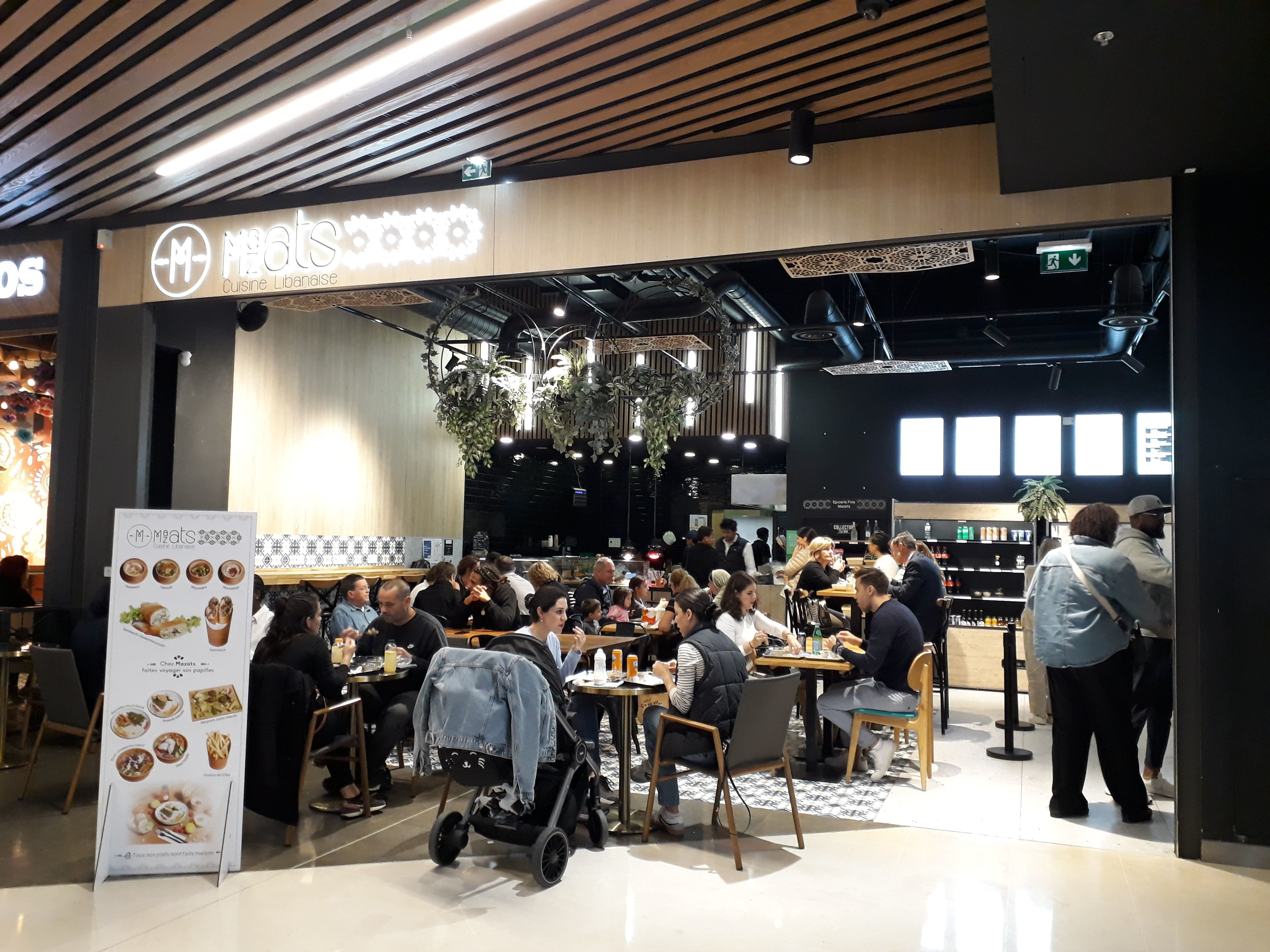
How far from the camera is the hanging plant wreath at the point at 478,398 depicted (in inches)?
281

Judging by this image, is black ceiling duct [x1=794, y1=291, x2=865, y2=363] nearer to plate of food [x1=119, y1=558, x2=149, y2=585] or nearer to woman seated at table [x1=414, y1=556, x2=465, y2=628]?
woman seated at table [x1=414, y1=556, x2=465, y2=628]

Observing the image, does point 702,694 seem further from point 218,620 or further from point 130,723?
point 130,723

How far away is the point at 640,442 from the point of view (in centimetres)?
1784

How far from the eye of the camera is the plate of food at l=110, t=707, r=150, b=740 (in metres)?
4.28

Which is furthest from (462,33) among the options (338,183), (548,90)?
(338,183)

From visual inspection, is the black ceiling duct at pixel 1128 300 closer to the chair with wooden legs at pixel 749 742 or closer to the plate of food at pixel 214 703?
the chair with wooden legs at pixel 749 742

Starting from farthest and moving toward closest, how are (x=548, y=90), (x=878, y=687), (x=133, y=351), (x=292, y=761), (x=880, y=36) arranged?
(x=133, y=351) < (x=878, y=687) < (x=548, y=90) < (x=292, y=761) < (x=880, y=36)

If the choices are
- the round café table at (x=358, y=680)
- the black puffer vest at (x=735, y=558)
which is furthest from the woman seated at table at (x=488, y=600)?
the black puffer vest at (x=735, y=558)

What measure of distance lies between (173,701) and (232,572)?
2.11ft

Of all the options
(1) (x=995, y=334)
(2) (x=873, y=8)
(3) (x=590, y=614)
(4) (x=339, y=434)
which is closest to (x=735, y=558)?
(3) (x=590, y=614)

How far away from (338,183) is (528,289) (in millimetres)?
6274

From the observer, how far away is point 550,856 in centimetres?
429

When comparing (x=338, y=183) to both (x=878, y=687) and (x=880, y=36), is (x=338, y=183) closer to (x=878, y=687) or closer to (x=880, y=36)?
(x=880, y=36)

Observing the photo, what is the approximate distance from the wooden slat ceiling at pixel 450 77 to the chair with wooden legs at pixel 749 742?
124 inches
